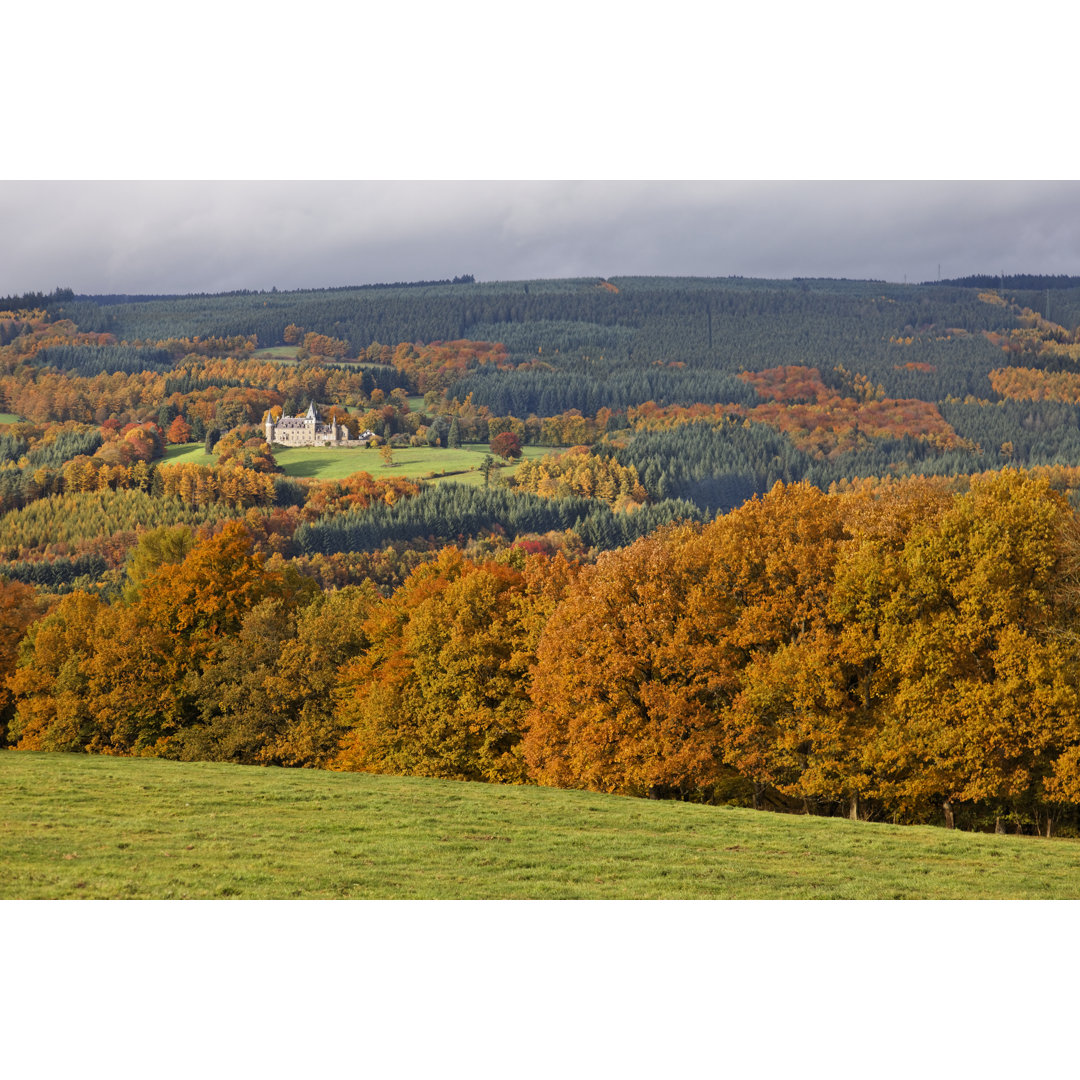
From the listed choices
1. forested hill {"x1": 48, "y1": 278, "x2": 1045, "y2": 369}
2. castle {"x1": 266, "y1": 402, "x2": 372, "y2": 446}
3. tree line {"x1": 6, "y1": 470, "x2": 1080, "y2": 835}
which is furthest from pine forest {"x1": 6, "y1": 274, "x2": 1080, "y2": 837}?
forested hill {"x1": 48, "y1": 278, "x2": 1045, "y2": 369}

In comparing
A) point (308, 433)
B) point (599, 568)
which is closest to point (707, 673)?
point (599, 568)

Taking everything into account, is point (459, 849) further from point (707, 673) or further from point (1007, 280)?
point (1007, 280)

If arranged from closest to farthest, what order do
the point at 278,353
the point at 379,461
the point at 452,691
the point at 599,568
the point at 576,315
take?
the point at 599,568, the point at 452,691, the point at 379,461, the point at 278,353, the point at 576,315

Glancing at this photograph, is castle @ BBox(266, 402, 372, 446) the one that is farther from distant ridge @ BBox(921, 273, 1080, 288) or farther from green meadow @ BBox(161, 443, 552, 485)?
distant ridge @ BBox(921, 273, 1080, 288)

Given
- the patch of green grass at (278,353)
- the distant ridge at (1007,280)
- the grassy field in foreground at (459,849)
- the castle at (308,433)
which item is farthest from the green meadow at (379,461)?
the grassy field in foreground at (459,849)

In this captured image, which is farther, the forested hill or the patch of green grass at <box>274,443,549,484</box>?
the forested hill

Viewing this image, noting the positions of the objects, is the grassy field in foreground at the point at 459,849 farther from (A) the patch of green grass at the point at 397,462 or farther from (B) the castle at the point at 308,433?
(B) the castle at the point at 308,433

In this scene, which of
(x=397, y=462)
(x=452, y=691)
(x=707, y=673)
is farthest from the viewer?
(x=397, y=462)
